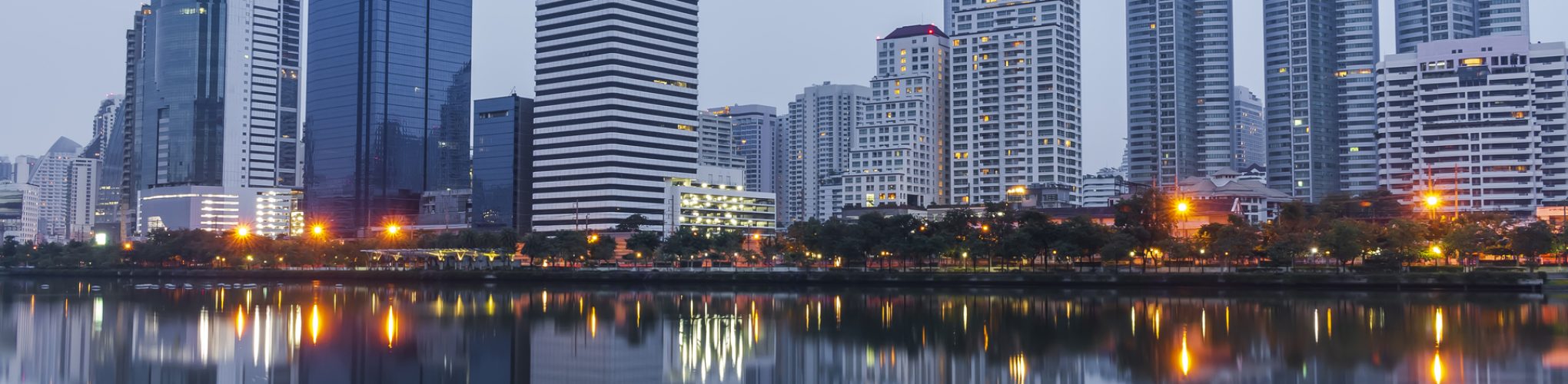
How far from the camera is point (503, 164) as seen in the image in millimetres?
187250

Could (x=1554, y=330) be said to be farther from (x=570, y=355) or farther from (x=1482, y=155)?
(x=1482, y=155)

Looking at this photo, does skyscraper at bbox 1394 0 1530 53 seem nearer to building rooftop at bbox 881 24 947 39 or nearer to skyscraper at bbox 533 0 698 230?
building rooftop at bbox 881 24 947 39

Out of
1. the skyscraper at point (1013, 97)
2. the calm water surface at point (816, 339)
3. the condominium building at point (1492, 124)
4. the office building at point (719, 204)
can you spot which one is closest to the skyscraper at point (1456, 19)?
the condominium building at point (1492, 124)

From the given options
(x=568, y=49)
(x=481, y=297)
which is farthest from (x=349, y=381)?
(x=568, y=49)

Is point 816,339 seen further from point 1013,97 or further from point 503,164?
point 503,164

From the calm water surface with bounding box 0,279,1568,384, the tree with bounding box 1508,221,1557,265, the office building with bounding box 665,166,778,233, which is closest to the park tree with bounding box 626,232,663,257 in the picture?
the office building with bounding box 665,166,778,233

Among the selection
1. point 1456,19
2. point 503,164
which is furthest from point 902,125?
point 1456,19

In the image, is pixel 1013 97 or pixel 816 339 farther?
pixel 1013 97

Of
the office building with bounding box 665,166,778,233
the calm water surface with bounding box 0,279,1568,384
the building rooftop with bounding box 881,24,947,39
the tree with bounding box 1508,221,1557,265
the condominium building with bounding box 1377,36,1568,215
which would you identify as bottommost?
the calm water surface with bounding box 0,279,1568,384

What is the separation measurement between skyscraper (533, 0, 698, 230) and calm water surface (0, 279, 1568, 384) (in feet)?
300

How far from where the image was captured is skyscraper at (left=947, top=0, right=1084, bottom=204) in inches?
7195

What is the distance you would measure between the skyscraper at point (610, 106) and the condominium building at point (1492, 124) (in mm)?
88791

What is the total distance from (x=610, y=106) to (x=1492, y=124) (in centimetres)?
10494

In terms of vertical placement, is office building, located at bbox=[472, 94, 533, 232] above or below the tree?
above
